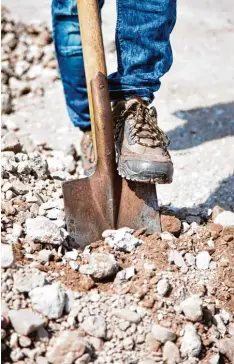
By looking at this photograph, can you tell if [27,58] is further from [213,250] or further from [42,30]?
[213,250]

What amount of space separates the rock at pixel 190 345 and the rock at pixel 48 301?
1.34 feet

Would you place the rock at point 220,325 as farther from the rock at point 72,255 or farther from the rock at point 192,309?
the rock at point 72,255

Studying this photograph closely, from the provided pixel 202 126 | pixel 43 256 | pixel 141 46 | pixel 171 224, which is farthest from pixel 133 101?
pixel 202 126

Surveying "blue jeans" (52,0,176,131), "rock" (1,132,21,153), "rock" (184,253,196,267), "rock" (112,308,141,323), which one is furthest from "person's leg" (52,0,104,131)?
"rock" (112,308,141,323)

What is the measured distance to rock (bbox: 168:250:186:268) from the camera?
262cm

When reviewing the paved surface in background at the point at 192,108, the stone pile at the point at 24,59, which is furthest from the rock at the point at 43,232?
the stone pile at the point at 24,59

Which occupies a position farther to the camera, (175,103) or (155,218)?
(175,103)

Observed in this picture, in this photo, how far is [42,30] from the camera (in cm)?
559

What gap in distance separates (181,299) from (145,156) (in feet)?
1.91

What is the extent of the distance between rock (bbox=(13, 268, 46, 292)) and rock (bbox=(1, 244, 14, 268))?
41 millimetres

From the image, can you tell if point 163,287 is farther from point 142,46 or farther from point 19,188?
point 142,46

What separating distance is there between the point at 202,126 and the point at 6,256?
2254mm

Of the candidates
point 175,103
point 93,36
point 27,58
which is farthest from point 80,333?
point 27,58

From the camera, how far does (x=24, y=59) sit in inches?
213
